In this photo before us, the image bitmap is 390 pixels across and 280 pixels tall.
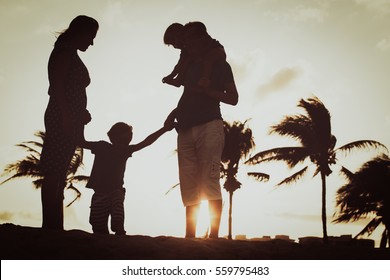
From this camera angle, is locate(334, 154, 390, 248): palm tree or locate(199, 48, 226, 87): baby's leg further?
locate(334, 154, 390, 248): palm tree

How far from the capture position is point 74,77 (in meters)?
4.00

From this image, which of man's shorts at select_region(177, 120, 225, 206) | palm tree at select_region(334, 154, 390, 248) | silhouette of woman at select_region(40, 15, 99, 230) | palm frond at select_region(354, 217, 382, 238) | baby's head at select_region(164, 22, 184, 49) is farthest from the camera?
palm frond at select_region(354, 217, 382, 238)

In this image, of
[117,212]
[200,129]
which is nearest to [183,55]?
[200,129]

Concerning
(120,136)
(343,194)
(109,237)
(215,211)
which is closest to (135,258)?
(109,237)

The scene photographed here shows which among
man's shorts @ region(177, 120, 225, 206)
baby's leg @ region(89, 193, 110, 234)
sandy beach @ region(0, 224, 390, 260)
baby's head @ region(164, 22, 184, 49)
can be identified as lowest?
sandy beach @ region(0, 224, 390, 260)

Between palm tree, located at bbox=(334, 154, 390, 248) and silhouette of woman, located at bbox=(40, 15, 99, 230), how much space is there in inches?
762

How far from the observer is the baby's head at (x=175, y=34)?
14.6 feet

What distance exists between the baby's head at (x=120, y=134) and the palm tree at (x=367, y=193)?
18569 mm

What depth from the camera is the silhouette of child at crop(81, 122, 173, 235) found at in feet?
14.7

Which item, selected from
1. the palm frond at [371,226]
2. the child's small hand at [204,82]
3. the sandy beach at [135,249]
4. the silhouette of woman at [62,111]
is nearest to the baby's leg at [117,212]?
the silhouette of woman at [62,111]

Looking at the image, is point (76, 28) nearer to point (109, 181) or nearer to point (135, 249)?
point (109, 181)

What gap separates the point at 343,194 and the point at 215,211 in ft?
63.7

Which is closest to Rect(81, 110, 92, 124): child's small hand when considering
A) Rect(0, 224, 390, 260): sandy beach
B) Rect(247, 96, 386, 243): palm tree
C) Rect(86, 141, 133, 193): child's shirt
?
Rect(86, 141, 133, 193): child's shirt

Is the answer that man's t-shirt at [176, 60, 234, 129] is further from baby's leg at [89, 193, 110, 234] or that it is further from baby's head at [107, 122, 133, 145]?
baby's leg at [89, 193, 110, 234]
